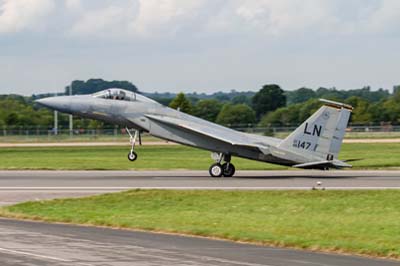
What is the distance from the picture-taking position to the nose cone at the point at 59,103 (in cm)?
4219

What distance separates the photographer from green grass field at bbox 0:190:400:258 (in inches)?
800

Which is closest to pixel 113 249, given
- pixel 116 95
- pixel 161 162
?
pixel 116 95

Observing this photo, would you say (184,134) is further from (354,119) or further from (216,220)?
(354,119)

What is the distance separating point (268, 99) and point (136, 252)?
129 metres

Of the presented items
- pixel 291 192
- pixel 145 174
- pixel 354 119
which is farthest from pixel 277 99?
pixel 291 192

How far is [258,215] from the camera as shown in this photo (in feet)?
83.1

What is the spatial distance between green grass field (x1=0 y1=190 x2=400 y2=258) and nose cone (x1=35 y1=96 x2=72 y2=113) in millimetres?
11714

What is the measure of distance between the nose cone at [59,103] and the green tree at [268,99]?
10151 centimetres

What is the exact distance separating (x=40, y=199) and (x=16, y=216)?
4597mm

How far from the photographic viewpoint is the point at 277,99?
14912cm

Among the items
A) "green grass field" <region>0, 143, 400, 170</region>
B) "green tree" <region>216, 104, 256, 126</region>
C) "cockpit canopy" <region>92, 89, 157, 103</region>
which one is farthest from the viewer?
"green tree" <region>216, 104, 256, 126</region>

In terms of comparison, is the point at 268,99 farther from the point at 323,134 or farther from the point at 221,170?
the point at 323,134

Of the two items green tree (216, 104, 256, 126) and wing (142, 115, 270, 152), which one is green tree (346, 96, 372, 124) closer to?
green tree (216, 104, 256, 126)

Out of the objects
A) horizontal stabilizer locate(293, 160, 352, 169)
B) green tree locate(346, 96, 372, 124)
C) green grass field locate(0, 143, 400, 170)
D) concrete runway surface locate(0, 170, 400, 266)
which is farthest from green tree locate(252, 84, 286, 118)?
concrete runway surface locate(0, 170, 400, 266)
